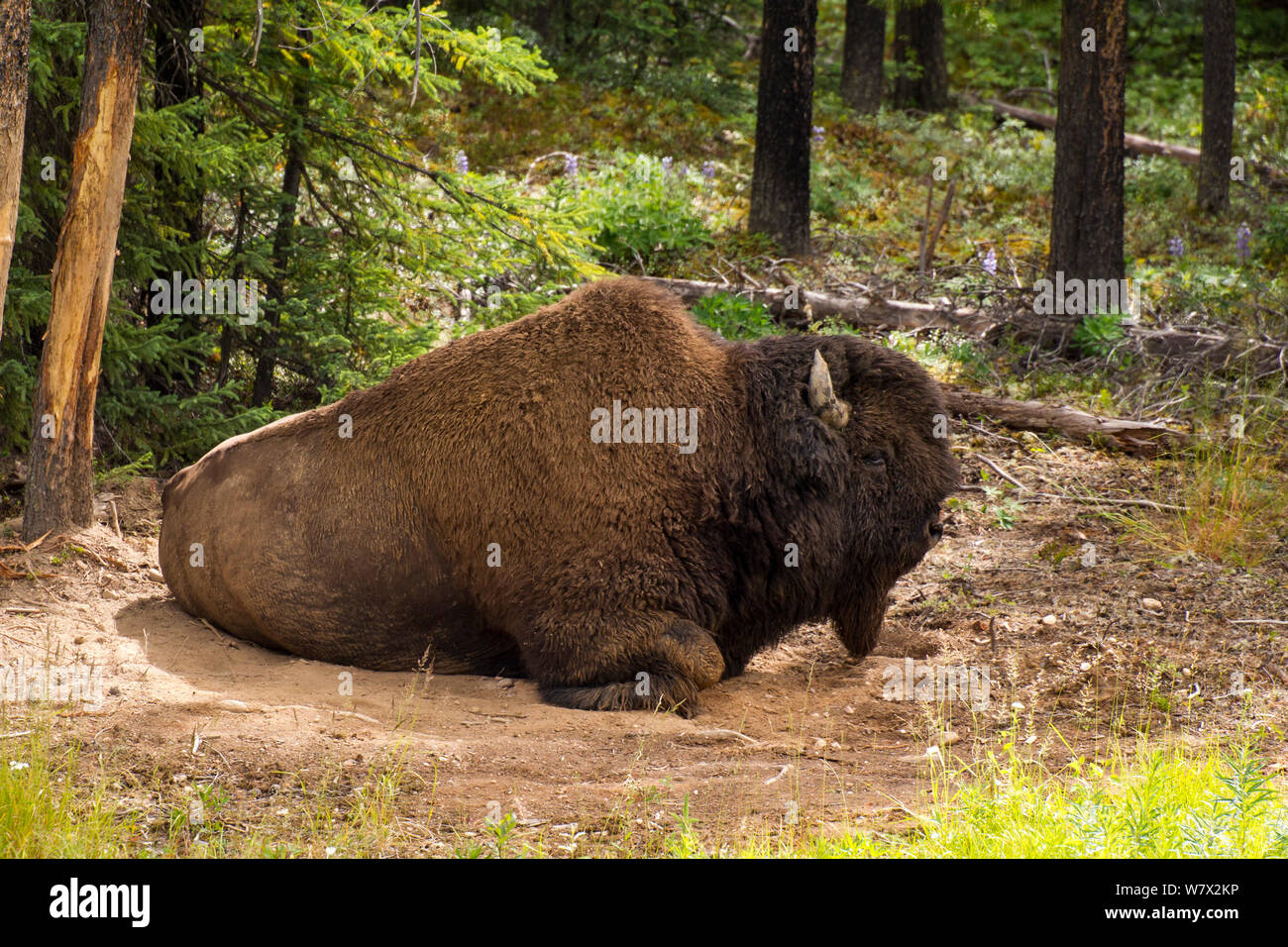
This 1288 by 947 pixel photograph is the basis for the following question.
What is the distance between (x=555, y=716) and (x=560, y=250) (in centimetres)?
425

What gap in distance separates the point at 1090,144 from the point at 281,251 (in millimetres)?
7248

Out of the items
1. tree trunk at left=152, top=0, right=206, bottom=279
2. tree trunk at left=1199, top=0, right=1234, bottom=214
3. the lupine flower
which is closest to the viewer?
tree trunk at left=152, top=0, right=206, bottom=279

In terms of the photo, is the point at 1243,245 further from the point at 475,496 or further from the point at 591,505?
the point at 475,496

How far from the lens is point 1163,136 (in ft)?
67.4

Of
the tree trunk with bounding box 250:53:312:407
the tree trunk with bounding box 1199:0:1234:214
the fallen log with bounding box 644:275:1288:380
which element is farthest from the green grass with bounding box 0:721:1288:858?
the tree trunk with bounding box 1199:0:1234:214

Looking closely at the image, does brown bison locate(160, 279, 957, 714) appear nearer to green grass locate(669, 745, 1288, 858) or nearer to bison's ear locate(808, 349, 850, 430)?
bison's ear locate(808, 349, 850, 430)

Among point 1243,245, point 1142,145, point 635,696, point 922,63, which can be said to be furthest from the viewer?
point 922,63

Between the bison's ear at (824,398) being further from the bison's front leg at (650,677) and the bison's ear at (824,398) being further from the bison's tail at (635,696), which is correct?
the bison's tail at (635,696)

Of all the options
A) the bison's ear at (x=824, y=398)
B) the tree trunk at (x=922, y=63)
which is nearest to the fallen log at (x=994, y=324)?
the bison's ear at (x=824, y=398)

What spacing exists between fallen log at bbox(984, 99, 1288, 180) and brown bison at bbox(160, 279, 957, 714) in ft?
37.1

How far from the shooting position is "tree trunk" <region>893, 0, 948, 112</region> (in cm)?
2162

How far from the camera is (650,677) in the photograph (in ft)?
17.9

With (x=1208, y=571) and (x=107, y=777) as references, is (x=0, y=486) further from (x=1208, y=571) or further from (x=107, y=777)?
(x=1208, y=571)
